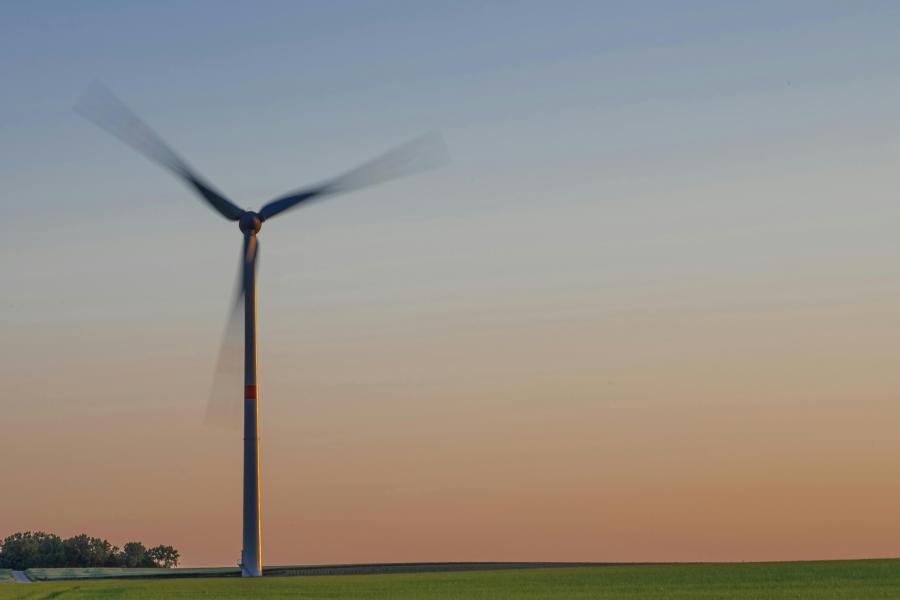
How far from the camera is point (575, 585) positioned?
67562 millimetres

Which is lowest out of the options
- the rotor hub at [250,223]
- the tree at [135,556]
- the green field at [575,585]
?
the green field at [575,585]

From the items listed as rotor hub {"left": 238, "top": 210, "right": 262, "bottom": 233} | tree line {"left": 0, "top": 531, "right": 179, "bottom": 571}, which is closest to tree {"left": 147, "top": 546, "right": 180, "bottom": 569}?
tree line {"left": 0, "top": 531, "right": 179, "bottom": 571}

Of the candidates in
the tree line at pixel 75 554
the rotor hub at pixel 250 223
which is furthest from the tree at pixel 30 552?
the rotor hub at pixel 250 223

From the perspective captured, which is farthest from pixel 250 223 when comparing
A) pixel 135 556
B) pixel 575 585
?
pixel 135 556

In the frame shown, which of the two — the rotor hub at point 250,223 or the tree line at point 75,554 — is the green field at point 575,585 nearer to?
the rotor hub at point 250,223

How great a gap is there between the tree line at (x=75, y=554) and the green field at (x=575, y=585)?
209 ft

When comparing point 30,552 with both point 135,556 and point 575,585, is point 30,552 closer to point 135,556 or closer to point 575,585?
point 135,556

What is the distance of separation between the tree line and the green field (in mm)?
63717

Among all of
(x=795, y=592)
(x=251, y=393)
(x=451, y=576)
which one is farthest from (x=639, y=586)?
(x=251, y=393)

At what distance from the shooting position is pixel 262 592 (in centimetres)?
6912

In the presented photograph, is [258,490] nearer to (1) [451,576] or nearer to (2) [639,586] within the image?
→ (1) [451,576]

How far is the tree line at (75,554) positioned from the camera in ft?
472

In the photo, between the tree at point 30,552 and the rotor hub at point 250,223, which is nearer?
the rotor hub at point 250,223

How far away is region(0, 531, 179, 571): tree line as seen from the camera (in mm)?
143750
